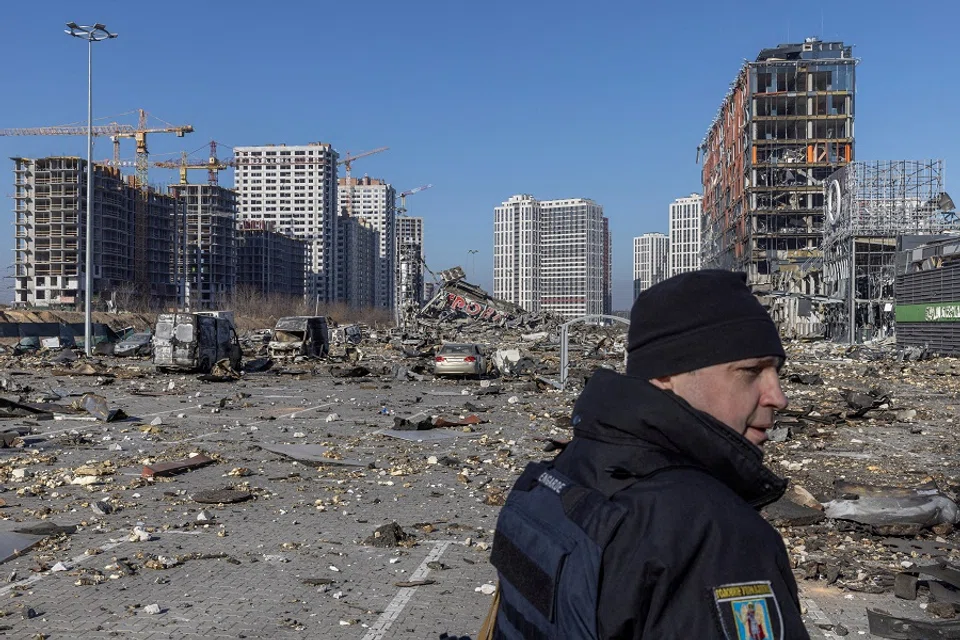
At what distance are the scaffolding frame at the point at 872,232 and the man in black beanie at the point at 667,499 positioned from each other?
5610cm

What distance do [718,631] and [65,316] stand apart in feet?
294

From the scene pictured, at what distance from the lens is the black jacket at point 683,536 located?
1.55 m

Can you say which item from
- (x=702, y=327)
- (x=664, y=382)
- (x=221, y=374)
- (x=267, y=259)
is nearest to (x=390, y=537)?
(x=664, y=382)

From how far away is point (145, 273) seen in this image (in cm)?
12988

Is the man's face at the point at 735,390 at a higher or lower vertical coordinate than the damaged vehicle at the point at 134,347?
higher

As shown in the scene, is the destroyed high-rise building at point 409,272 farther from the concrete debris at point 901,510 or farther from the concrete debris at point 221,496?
the concrete debris at point 901,510

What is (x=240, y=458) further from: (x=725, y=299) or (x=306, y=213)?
(x=306, y=213)

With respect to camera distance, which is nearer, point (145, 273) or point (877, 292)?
point (877, 292)

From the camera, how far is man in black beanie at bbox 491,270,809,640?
1.58 meters

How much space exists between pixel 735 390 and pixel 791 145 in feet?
281

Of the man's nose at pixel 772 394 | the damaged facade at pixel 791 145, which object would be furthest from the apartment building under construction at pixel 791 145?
the man's nose at pixel 772 394

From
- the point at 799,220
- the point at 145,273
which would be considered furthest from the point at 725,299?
the point at 145,273

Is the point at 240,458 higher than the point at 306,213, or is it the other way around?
the point at 306,213

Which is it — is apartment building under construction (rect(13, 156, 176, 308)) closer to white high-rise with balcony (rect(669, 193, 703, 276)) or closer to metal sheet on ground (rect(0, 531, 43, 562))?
metal sheet on ground (rect(0, 531, 43, 562))
